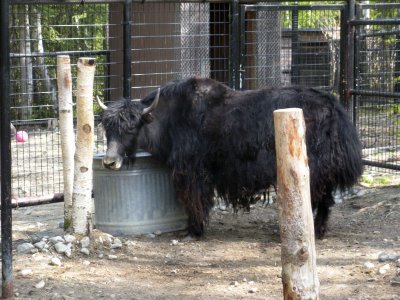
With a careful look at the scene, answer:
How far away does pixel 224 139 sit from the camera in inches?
311

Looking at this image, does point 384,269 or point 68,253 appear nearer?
point 384,269

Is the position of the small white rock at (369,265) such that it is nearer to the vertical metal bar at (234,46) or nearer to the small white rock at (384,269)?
the small white rock at (384,269)

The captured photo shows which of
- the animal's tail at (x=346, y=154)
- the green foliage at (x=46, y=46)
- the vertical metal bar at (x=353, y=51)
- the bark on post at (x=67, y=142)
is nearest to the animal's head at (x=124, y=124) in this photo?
the bark on post at (x=67, y=142)

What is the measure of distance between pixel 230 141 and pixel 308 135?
31.0 inches

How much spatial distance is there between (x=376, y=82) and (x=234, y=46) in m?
2.30

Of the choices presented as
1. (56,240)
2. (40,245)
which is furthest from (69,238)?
(40,245)

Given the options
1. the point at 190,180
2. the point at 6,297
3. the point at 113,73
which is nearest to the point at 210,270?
the point at 190,180

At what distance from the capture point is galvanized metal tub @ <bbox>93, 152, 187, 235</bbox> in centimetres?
788

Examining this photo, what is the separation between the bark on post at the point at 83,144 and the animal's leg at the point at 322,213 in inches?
93.5

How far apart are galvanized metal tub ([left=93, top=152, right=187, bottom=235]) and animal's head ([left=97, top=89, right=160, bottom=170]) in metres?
0.18

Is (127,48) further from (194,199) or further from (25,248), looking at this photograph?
(25,248)

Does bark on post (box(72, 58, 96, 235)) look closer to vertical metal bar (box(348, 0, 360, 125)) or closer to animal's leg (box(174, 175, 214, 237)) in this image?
animal's leg (box(174, 175, 214, 237))

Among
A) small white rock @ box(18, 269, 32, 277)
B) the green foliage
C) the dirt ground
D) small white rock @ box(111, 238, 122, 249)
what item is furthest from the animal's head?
the green foliage

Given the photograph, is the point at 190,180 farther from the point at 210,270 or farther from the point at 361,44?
the point at 361,44
